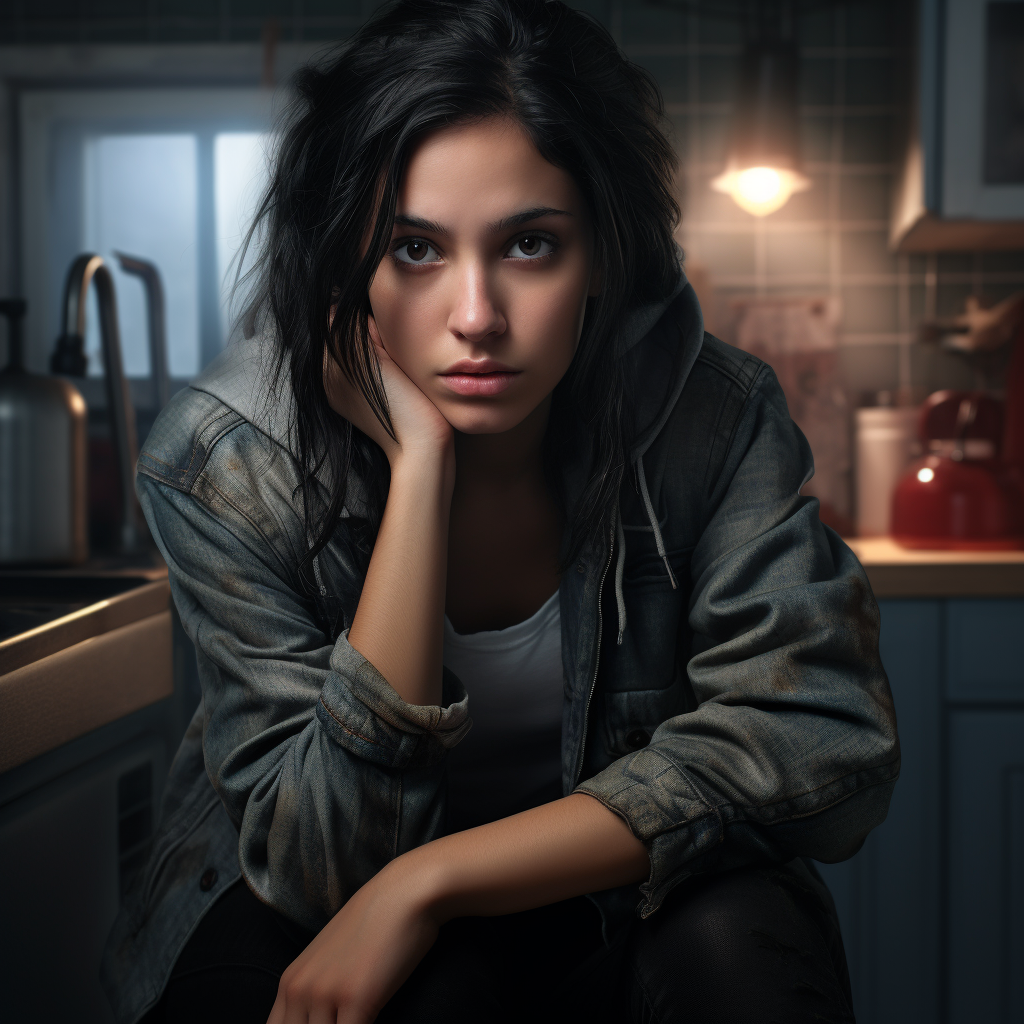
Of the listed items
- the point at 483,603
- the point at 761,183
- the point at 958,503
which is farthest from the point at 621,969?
the point at 761,183

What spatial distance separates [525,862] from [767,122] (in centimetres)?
150

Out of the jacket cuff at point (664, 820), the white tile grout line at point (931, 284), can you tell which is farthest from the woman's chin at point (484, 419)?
the white tile grout line at point (931, 284)

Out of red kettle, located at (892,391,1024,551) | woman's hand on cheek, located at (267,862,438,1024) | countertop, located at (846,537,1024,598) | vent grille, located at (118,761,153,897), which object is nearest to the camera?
woman's hand on cheek, located at (267,862,438,1024)

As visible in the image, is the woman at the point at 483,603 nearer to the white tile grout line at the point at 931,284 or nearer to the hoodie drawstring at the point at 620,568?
the hoodie drawstring at the point at 620,568

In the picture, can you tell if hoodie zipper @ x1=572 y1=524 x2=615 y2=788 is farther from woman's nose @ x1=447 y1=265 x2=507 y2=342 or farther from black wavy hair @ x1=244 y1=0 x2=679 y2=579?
woman's nose @ x1=447 y1=265 x2=507 y2=342

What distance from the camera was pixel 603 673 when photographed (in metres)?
0.85

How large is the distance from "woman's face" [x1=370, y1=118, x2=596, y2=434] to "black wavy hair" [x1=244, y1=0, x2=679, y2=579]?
0.02 m

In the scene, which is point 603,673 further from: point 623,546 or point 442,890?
point 442,890

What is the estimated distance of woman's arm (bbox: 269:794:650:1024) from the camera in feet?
1.98

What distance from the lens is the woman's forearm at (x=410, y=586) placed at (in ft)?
2.28

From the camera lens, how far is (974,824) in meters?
1.48

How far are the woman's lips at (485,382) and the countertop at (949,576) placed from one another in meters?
0.94

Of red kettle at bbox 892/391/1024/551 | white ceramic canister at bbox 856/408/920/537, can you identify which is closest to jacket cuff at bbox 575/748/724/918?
red kettle at bbox 892/391/1024/551

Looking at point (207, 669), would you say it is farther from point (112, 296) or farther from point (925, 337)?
point (925, 337)
